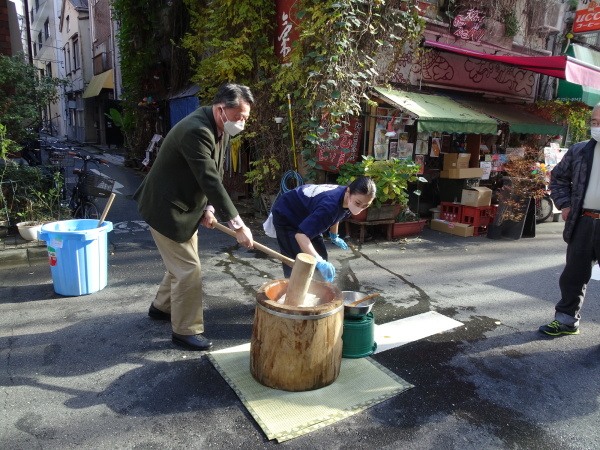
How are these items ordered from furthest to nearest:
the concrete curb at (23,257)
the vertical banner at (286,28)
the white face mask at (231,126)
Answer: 1. the vertical banner at (286,28)
2. the concrete curb at (23,257)
3. the white face mask at (231,126)

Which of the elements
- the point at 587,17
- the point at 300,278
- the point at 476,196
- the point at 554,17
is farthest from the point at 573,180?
the point at 554,17

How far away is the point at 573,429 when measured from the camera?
9.12 ft

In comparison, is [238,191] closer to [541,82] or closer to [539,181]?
[539,181]

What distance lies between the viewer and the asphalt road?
8.64ft

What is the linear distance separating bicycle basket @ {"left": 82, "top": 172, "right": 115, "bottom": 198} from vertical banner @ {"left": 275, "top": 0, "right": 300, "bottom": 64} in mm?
3988

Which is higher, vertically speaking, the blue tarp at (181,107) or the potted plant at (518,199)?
the blue tarp at (181,107)

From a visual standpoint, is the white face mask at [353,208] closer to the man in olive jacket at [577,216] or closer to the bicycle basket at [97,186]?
the man in olive jacket at [577,216]

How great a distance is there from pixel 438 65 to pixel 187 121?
718cm

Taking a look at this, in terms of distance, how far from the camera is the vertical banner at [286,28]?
7921 mm

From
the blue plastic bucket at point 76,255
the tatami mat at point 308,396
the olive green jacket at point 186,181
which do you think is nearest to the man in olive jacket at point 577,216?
the tatami mat at point 308,396

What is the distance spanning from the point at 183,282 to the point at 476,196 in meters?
6.41

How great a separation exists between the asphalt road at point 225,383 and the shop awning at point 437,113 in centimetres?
278

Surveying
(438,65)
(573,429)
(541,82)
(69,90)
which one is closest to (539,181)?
(438,65)

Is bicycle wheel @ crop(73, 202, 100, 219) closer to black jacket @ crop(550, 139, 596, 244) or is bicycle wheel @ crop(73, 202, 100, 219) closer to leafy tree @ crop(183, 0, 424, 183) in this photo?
leafy tree @ crop(183, 0, 424, 183)
